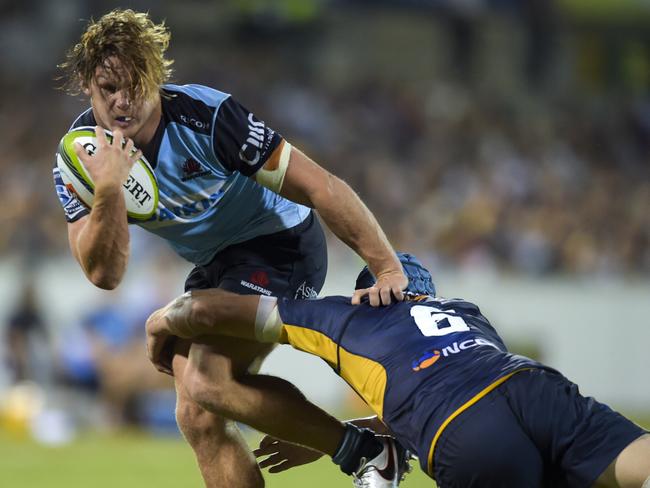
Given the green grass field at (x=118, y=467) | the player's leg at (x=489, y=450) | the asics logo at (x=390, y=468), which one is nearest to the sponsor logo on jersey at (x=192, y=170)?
the asics logo at (x=390, y=468)

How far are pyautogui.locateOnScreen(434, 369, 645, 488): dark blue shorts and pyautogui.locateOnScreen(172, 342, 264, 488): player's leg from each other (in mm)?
1596

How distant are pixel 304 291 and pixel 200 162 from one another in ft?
3.14

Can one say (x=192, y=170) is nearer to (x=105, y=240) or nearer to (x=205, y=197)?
(x=205, y=197)

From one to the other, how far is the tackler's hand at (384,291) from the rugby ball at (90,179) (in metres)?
1.00

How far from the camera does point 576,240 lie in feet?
47.2

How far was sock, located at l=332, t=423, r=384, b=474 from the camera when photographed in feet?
17.0

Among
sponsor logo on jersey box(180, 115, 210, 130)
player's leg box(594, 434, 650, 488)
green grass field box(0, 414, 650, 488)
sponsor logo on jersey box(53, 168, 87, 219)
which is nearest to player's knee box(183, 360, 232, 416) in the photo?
sponsor logo on jersey box(53, 168, 87, 219)

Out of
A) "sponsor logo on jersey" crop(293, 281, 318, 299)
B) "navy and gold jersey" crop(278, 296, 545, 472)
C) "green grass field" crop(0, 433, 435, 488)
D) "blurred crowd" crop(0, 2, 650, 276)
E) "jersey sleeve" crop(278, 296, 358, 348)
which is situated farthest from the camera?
"blurred crowd" crop(0, 2, 650, 276)

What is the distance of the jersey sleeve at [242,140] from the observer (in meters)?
5.11

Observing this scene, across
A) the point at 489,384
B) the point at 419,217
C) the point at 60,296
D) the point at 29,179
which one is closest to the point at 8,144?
the point at 29,179

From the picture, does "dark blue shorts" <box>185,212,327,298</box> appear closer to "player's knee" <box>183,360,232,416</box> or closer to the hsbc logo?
"player's knee" <box>183,360,232,416</box>

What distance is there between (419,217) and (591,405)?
995 cm

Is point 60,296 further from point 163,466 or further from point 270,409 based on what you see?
point 270,409

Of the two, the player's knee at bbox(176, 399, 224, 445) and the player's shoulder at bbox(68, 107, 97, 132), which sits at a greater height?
the player's shoulder at bbox(68, 107, 97, 132)
